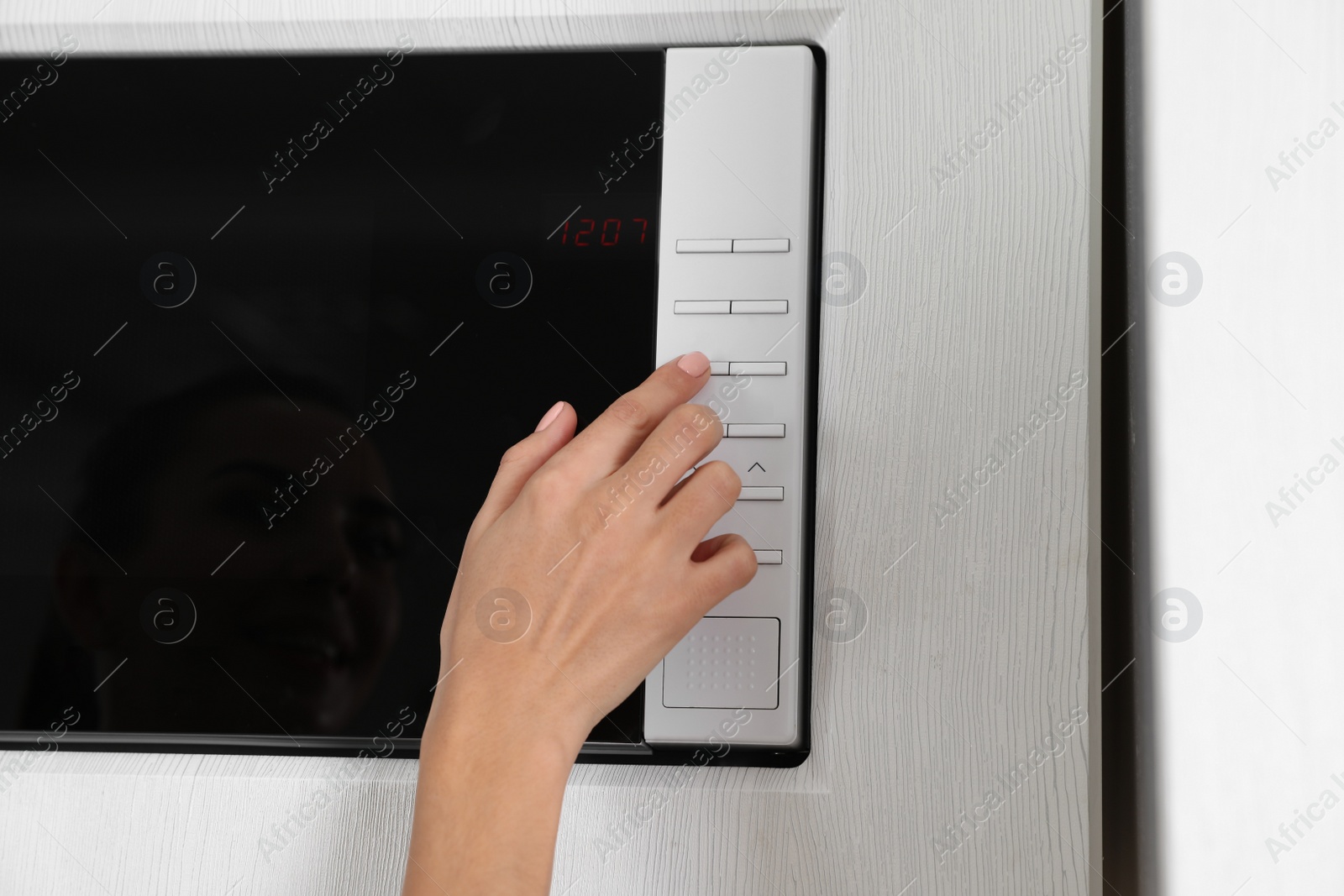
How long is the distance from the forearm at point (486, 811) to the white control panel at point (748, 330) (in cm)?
9

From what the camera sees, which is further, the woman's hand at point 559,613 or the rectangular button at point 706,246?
the rectangular button at point 706,246

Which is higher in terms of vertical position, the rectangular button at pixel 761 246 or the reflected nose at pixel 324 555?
the rectangular button at pixel 761 246

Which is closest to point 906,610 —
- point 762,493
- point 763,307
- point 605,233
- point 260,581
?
point 762,493

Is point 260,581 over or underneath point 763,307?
underneath

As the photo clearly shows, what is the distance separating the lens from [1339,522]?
0.39m

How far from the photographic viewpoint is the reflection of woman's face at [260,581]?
554 millimetres

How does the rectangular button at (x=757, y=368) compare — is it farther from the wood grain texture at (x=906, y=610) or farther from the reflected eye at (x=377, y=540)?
the reflected eye at (x=377, y=540)

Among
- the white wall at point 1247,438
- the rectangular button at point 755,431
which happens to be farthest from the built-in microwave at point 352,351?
the white wall at point 1247,438

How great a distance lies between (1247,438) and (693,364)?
0.30 metres

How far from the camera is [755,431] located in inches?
20.7

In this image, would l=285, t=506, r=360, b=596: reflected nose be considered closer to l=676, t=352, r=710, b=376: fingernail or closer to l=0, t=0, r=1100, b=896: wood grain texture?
l=0, t=0, r=1100, b=896: wood grain texture

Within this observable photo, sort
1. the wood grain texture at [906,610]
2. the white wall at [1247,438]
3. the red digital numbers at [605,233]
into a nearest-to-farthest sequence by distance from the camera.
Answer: the white wall at [1247,438] < the wood grain texture at [906,610] < the red digital numbers at [605,233]

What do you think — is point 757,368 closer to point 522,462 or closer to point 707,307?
point 707,307

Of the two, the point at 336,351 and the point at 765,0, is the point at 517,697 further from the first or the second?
the point at 765,0
